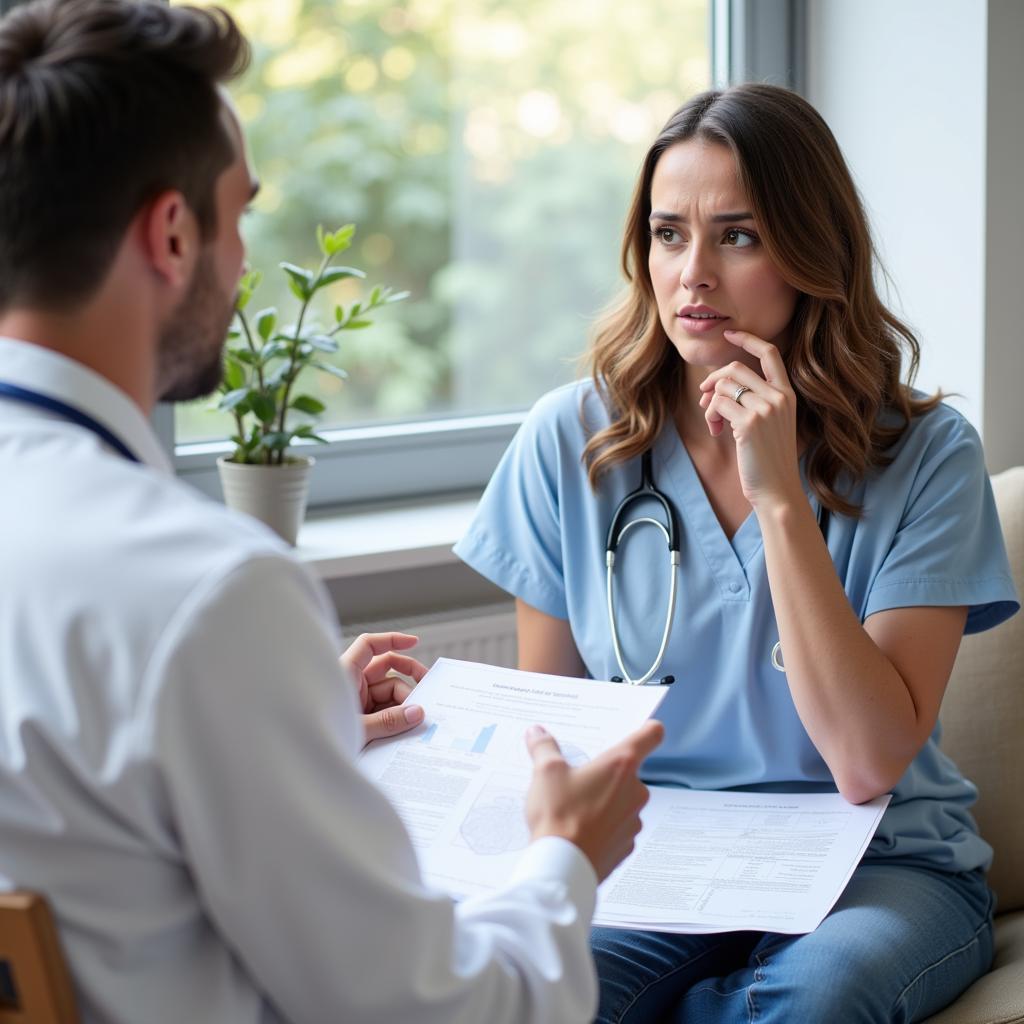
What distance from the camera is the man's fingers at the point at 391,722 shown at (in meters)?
1.33

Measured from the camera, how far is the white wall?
6.97 feet

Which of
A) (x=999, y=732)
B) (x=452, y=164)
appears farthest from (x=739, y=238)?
(x=452, y=164)

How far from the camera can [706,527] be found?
64.3 inches

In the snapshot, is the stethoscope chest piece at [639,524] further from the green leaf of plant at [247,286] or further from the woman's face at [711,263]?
the green leaf of plant at [247,286]

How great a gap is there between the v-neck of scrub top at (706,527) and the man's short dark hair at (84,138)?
34.4 inches

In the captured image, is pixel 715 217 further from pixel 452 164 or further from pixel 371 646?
pixel 452 164

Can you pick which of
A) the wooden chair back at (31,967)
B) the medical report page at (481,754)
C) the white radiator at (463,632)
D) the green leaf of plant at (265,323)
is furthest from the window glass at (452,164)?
the wooden chair back at (31,967)

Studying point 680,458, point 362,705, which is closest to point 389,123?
point 680,458

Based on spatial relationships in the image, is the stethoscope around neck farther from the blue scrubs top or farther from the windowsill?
the windowsill

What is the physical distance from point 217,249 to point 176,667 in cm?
33

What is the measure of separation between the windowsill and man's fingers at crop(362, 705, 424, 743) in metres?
0.63

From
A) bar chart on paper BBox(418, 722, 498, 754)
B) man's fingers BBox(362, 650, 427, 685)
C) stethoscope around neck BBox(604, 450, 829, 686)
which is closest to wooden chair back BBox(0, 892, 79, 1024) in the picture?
bar chart on paper BBox(418, 722, 498, 754)

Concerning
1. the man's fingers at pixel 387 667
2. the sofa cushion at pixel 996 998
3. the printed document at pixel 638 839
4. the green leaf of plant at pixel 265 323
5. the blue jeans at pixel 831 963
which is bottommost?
the sofa cushion at pixel 996 998

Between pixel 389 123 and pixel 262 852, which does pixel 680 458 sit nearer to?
pixel 262 852
